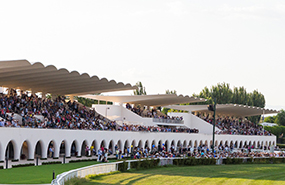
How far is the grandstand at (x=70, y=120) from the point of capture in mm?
35281

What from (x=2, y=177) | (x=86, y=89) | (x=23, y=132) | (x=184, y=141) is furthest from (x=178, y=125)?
(x=2, y=177)

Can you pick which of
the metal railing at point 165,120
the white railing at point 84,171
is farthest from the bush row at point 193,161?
the metal railing at point 165,120

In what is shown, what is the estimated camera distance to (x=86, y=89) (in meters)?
48.6

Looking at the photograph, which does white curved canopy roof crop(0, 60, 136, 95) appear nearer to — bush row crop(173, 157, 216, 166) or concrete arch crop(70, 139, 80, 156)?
concrete arch crop(70, 139, 80, 156)

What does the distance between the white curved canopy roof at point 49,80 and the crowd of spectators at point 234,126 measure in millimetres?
24930

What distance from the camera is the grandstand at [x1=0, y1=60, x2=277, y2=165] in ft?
116

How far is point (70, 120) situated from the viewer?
42.0 meters

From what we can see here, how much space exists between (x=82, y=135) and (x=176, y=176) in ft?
52.3

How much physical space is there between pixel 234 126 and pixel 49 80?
41.9 m

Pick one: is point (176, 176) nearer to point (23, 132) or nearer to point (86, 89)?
point (23, 132)

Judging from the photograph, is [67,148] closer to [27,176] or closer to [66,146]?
[66,146]

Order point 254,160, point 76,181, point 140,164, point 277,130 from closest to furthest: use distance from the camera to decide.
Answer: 1. point 76,181
2. point 140,164
3. point 254,160
4. point 277,130

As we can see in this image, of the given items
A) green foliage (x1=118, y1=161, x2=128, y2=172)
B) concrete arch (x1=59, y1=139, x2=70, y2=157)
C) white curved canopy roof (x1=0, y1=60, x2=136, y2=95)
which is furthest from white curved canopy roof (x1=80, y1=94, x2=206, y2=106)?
green foliage (x1=118, y1=161, x2=128, y2=172)

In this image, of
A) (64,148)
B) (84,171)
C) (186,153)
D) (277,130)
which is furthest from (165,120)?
(277,130)
